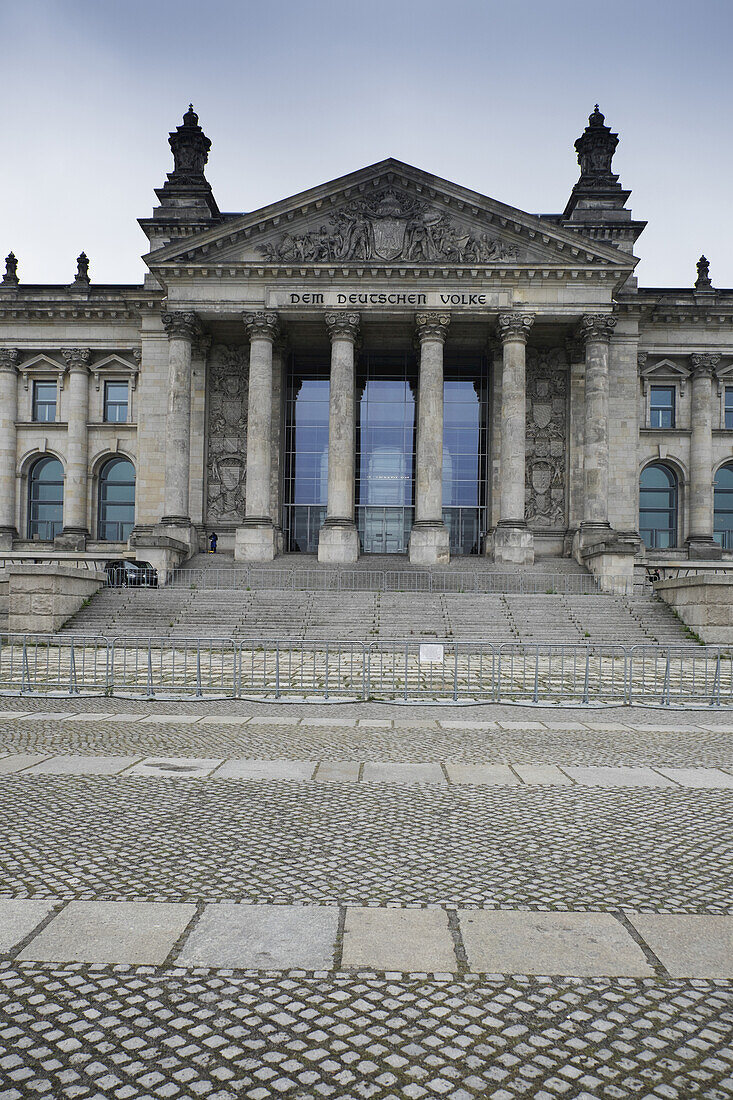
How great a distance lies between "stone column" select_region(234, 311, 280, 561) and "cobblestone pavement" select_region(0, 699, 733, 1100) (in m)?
27.8

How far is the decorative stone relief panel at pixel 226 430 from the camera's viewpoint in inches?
1679

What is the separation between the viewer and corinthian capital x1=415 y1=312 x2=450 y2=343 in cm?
3791

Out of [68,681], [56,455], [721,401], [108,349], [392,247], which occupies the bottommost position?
[68,681]

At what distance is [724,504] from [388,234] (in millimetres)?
23607

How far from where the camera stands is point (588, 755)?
9641 millimetres

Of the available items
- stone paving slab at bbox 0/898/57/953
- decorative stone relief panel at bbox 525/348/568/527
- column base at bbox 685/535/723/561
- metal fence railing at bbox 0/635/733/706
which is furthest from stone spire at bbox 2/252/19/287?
stone paving slab at bbox 0/898/57/953

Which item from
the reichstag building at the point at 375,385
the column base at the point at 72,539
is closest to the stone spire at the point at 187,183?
the reichstag building at the point at 375,385

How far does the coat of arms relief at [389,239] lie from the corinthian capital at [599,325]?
4.55 m

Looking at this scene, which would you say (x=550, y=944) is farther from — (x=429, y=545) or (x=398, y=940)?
(x=429, y=545)

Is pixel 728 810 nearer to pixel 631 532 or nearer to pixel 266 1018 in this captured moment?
pixel 266 1018

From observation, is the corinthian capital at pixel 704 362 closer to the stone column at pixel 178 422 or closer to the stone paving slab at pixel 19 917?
the stone column at pixel 178 422

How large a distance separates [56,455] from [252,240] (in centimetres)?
1736

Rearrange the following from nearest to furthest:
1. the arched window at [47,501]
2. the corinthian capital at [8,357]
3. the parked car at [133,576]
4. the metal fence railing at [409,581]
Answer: the parked car at [133,576] → the metal fence railing at [409,581] → the corinthian capital at [8,357] → the arched window at [47,501]

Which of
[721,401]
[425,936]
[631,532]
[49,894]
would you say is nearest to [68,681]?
[49,894]
